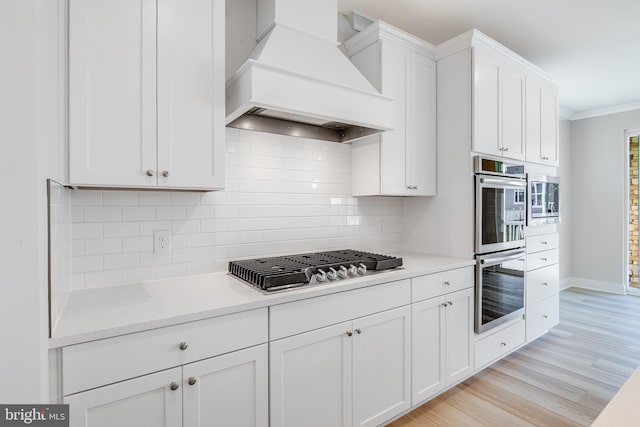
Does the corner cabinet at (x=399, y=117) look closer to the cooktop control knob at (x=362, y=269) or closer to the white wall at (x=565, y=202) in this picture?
the cooktop control knob at (x=362, y=269)

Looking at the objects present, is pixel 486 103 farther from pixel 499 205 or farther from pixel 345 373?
pixel 345 373

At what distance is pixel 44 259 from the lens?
1.00 meters

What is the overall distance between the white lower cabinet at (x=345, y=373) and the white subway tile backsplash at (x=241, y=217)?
0.76 m

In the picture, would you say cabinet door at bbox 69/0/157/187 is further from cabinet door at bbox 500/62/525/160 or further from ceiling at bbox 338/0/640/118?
cabinet door at bbox 500/62/525/160

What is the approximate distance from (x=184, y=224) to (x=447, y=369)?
79.6 inches

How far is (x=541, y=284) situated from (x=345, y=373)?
2.55 meters

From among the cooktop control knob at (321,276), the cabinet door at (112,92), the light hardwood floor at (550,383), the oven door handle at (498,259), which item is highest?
the cabinet door at (112,92)

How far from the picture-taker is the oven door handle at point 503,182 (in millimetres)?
2543

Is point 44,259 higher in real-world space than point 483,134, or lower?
lower

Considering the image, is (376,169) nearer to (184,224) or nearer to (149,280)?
(184,224)

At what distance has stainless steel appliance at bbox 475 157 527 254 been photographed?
2.52m

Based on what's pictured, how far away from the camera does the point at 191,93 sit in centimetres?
158

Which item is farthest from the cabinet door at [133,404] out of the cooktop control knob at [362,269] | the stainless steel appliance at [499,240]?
the stainless steel appliance at [499,240]

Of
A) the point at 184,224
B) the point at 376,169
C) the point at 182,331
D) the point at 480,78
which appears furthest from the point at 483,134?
the point at 182,331
